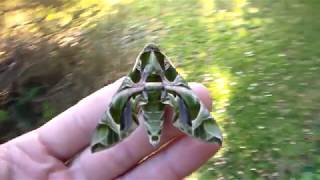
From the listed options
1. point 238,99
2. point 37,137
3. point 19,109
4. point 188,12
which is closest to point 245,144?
point 238,99

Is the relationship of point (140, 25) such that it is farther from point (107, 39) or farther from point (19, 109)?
point (19, 109)

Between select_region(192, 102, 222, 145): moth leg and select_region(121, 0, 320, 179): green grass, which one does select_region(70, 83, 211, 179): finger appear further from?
select_region(121, 0, 320, 179): green grass

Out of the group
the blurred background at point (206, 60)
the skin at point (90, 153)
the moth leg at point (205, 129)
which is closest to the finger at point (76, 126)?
the skin at point (90, 153)

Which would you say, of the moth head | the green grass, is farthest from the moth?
the green grass

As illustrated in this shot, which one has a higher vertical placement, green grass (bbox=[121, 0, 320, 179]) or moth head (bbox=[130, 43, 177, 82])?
moth head (bbox=[130, 43, 177, 82])

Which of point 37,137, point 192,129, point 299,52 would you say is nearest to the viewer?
point 192,129

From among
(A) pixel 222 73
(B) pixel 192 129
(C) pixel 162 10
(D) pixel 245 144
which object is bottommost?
(D) pixel 245 144

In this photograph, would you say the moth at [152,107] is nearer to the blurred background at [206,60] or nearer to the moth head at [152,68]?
the moth head at [152,68]

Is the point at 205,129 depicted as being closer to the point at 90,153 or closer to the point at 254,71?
the point at 90,153

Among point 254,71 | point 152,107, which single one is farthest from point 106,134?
point 254,71
